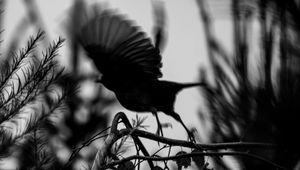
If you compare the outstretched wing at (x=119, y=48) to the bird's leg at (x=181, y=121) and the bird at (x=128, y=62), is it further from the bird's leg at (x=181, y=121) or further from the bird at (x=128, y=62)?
the bird's leg at (x=181, y=121)

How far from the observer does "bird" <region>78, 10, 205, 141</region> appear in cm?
200

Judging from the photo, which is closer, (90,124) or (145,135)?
(145,135)

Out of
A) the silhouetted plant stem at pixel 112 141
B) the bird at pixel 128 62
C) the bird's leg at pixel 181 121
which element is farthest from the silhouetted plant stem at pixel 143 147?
the bird at pixel 128 62

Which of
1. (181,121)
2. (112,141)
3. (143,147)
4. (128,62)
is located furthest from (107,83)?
(112,141)

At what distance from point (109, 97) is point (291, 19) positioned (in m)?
2.74

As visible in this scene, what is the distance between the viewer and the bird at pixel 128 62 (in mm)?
1995

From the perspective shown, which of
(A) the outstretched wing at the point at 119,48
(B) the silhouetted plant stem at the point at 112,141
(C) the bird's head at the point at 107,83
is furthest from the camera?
(C) the bird's head at the point at 107,83

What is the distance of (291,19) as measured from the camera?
1.43 m

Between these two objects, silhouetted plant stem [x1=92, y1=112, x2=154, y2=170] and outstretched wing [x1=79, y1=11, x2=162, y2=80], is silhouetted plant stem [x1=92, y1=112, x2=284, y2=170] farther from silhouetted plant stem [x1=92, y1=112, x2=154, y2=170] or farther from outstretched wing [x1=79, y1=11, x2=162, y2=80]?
outstretched wing [x1=79, y1=11, x2=162, y2=80]

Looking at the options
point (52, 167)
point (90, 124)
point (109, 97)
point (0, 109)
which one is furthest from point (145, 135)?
point (109, 97)

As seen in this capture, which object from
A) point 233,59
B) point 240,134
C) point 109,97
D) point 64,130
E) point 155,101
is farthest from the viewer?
point 109,97

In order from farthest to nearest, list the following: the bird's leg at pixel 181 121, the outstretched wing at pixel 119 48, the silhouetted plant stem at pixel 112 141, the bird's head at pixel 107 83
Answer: the bird's head at pixel 107 83
the outstretched wing at pixel 119 48
the bird's leg at pixel 181 121
the silhouetted plant stem at pixel 112 141

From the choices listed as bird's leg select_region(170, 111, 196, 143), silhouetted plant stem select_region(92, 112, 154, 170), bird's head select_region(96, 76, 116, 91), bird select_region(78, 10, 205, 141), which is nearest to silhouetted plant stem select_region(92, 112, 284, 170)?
silhouetted plant stem select_region(92, 112, 154, 170)

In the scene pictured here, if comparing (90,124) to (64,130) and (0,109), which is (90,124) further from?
(0,109)
